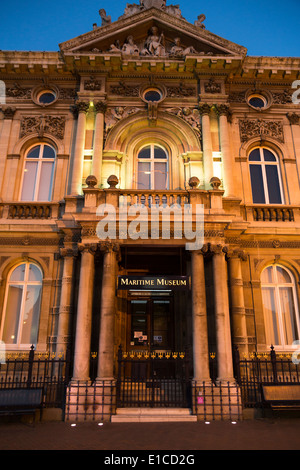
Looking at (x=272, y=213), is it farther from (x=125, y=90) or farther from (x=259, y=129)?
(x=125, y=90)

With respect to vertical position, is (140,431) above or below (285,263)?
below

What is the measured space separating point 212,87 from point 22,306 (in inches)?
470

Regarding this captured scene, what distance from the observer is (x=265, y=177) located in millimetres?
14195

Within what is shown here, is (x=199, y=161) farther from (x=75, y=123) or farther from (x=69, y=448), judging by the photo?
(x=69, y=448)

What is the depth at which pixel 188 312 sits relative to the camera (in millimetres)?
11922

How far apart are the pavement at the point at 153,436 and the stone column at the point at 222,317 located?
1471 millimetres

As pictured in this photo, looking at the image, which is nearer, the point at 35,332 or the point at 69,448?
the point at 69,448

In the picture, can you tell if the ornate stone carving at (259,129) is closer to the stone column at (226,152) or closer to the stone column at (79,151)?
the stone column at (226,152)

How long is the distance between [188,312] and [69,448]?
6096 mm

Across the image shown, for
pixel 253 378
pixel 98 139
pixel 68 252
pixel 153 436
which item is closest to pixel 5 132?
pixel 98 139

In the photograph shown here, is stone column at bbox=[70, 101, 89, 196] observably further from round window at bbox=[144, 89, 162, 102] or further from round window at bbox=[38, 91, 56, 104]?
round window at bbox=[144, 89, 162, 102]

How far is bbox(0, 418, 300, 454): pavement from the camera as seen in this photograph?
6938 millimetres

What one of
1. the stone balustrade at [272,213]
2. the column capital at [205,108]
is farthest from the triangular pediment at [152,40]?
the stone balustrade at [272,213]

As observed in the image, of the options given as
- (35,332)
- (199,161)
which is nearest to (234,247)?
(199,161)
